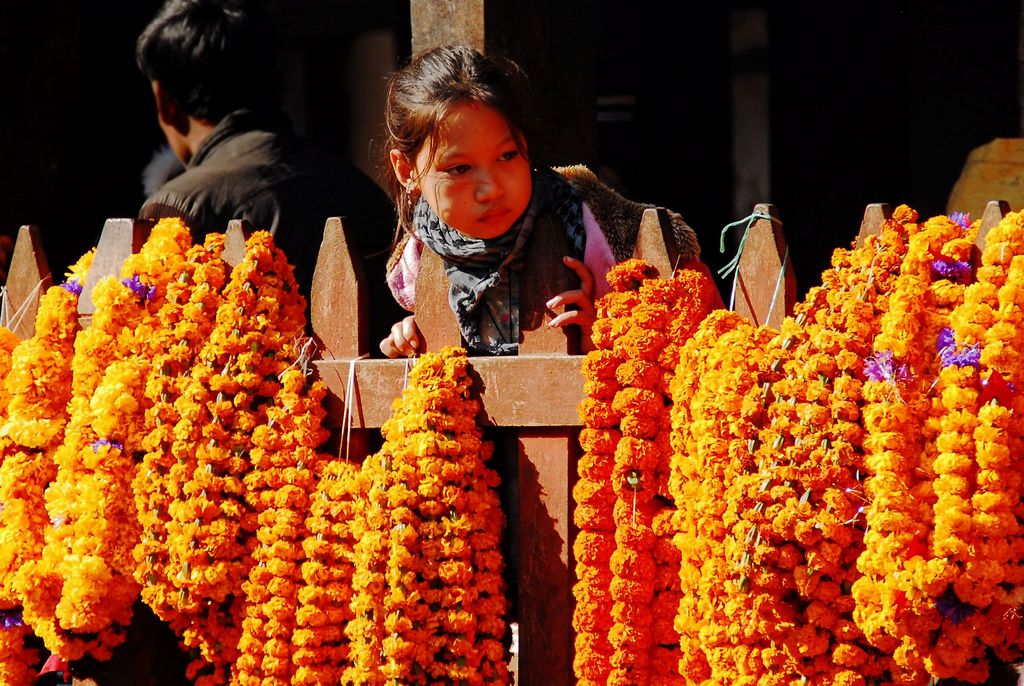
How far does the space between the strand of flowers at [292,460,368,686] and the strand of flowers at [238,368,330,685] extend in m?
0.03

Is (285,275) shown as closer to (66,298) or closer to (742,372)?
(66,298)

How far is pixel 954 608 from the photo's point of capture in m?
2.02

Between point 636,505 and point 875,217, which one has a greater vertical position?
point 875,217

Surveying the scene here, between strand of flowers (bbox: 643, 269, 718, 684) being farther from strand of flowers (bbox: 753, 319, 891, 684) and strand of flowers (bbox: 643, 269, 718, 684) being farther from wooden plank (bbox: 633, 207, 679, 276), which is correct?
strand of flowers (bbox: 753, 319, 891, 684)

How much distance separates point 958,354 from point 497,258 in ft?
3.07

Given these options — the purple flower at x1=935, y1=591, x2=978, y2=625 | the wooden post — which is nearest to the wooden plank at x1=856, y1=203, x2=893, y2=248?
the purple flower at x1=935, y1=591, x2=978, y2=625

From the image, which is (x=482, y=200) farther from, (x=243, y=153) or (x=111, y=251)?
(x=243, y=153)

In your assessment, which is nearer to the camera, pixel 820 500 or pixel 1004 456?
pixel 1004 456

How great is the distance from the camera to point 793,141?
555 cm

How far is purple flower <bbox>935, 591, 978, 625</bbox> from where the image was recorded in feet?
6.64

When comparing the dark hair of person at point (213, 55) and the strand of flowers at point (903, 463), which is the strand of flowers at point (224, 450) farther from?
the dark hair of person at point (213, 55)

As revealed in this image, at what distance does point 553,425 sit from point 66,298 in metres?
1.06

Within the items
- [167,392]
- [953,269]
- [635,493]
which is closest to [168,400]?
[167,392]

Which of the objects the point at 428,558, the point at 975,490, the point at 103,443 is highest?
the point at 103,443
